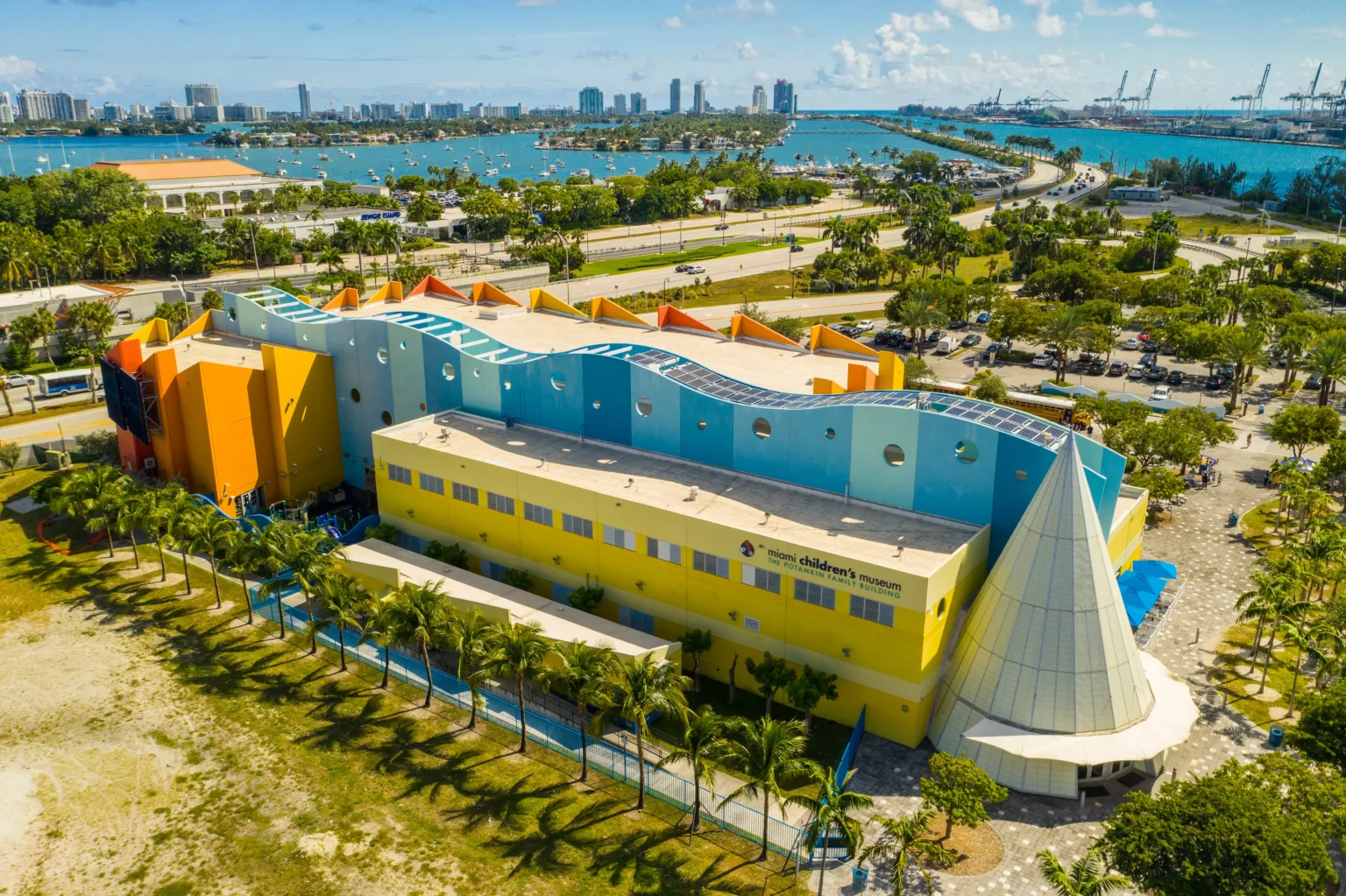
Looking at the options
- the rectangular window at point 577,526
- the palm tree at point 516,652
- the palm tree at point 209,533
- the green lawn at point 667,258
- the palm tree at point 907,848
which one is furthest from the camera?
the green lawn at point 667,258

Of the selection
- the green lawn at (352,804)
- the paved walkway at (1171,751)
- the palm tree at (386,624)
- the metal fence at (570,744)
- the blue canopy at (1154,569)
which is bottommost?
the green lawn at (352,804)

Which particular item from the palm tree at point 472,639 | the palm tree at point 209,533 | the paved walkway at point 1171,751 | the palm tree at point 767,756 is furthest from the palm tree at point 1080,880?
the palm tree at point 209,533

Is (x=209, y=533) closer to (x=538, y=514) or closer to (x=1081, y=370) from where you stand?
(x=538, y=514)

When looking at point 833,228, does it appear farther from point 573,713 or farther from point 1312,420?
point 573,713

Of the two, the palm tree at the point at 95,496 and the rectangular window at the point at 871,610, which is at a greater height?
the rectangular window at the point at 871,610

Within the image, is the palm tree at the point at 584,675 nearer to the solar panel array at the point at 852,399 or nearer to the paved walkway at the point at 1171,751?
the paved walkway at the point at 1171,751

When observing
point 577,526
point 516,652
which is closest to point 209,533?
point 577,526

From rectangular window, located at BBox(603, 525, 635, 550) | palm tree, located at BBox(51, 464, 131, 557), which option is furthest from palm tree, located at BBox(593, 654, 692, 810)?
palm tree, located at BBox(51, 464, 131, 557)
